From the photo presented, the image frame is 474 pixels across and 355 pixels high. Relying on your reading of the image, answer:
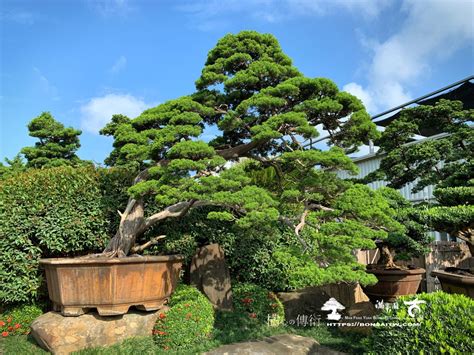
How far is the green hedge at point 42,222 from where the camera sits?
13.4 ft

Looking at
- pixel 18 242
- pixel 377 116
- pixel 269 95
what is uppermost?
pixel 377 116

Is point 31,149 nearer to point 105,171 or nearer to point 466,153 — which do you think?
point 105,171

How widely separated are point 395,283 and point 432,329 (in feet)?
7.54

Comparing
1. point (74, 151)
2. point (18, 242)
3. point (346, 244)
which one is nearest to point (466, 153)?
point (346, 244)

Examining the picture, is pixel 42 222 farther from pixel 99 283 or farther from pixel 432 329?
pixel 432 329

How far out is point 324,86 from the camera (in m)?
3.93

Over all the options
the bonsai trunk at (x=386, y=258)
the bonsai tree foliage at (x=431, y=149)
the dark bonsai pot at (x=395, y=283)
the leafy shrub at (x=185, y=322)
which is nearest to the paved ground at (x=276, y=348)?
the leafy shrub at (x=185, y=322)

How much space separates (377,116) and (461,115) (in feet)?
12.8

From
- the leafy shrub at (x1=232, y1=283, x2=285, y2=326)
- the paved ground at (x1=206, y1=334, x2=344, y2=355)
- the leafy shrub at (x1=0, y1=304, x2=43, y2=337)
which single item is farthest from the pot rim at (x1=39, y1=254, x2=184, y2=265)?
the leafy shrub at (x1=232, y1=283, x2=285, y2=326)

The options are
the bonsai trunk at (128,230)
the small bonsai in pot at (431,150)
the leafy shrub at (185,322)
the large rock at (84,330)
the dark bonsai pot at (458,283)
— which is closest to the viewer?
the dark bonsai pot at (458,283)

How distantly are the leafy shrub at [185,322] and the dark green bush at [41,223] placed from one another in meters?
1.22

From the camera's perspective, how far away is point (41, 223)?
415cm

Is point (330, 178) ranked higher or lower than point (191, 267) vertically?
higher

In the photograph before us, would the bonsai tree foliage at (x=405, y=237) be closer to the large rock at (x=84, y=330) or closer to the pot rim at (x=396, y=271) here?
the pot rim at (x=396, y=271)
